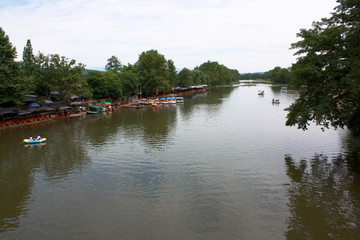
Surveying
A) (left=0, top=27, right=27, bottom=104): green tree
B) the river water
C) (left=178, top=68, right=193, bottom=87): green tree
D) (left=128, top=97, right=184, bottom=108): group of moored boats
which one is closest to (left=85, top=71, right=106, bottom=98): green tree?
→ (left=128, top=97, right=184, bottom=108): group of moored boats

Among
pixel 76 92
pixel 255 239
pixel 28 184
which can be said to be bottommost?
pixel 255 239

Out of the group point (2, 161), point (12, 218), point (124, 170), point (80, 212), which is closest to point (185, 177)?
point (124, 170)

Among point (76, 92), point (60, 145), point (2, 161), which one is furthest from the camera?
point (76, 92)

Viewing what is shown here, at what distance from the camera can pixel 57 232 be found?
15.0 metres

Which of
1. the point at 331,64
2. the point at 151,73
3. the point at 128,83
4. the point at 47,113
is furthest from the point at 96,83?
the point at 331,64

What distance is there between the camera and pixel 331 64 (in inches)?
868

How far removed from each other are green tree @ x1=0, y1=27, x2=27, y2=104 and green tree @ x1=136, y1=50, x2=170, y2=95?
172 feet

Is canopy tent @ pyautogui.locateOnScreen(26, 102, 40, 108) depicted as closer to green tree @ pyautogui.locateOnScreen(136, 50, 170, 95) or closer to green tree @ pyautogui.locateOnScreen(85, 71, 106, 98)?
green tree @ pyautogui.locateOnScreen(85, 71, 106, 98)

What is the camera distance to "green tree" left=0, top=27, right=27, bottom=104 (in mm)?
40500

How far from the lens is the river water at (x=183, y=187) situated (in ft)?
49.5

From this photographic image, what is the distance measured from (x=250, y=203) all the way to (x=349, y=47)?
53.0 ft

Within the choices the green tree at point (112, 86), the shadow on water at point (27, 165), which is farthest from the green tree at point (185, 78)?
the shadow on water at point (27, 165)

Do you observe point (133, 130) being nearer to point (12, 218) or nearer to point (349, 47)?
point (12, 218)

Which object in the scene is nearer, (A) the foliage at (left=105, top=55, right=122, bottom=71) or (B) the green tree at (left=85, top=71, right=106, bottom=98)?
(B) the green tree at (left=85, top=71, right=106, bottom=98)
